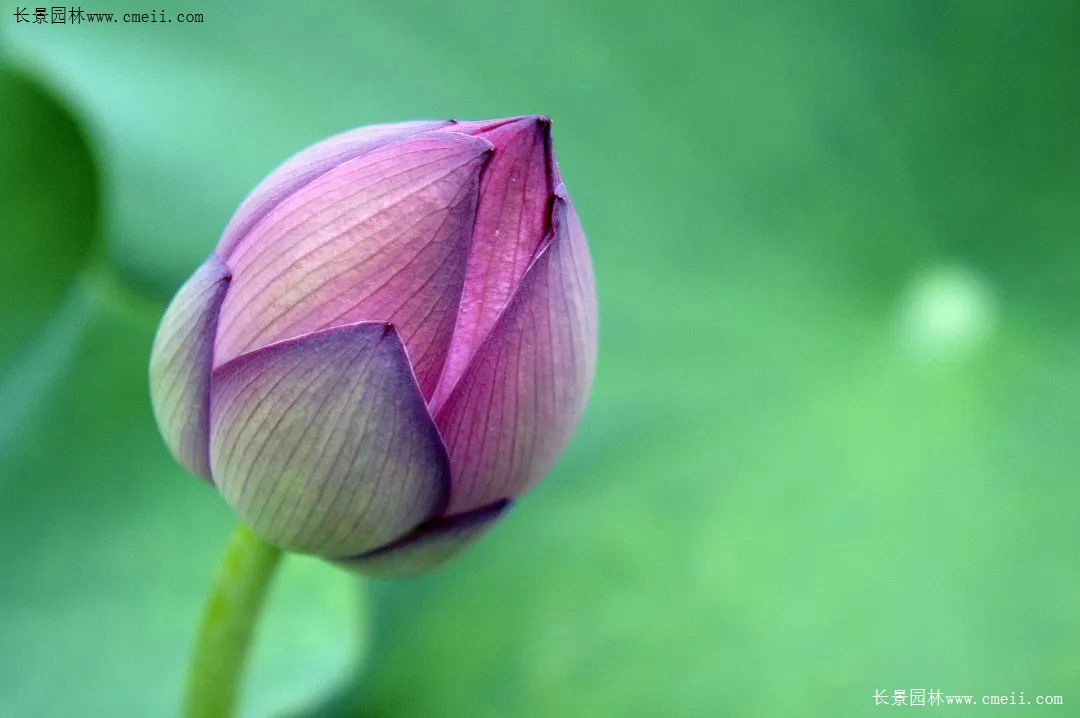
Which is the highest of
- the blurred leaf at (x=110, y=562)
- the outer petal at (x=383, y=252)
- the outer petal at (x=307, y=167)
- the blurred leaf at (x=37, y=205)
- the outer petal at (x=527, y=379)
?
the blurred leaf at (x=37, y=205)

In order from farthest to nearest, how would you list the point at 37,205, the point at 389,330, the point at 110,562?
1. the point at 37,205
2. the point at 110,562
3. the point at 389,330

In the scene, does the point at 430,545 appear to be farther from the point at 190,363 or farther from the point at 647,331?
the point at 647,331

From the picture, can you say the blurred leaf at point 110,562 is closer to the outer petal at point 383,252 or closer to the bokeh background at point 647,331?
the bokeh background at point 647,331

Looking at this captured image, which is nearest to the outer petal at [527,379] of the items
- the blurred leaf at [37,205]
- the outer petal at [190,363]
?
the outer petal at [190,363]

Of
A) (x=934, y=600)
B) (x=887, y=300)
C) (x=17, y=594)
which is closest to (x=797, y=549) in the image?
(x=934, y=600)

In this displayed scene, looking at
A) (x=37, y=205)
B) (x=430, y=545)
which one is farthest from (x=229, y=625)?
(x=37, y=205)

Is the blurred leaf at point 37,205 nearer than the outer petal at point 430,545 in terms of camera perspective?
No

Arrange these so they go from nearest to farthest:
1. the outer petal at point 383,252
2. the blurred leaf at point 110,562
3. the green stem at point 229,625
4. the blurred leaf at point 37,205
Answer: the outer petal at point 383,252
the green stem at point 229,625
the blurred leaf at point 110,562
the blurred leaf at point 37,205

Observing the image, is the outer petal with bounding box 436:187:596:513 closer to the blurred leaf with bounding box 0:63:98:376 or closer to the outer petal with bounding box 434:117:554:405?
the outer petal with bounding box 434:117:554:405
